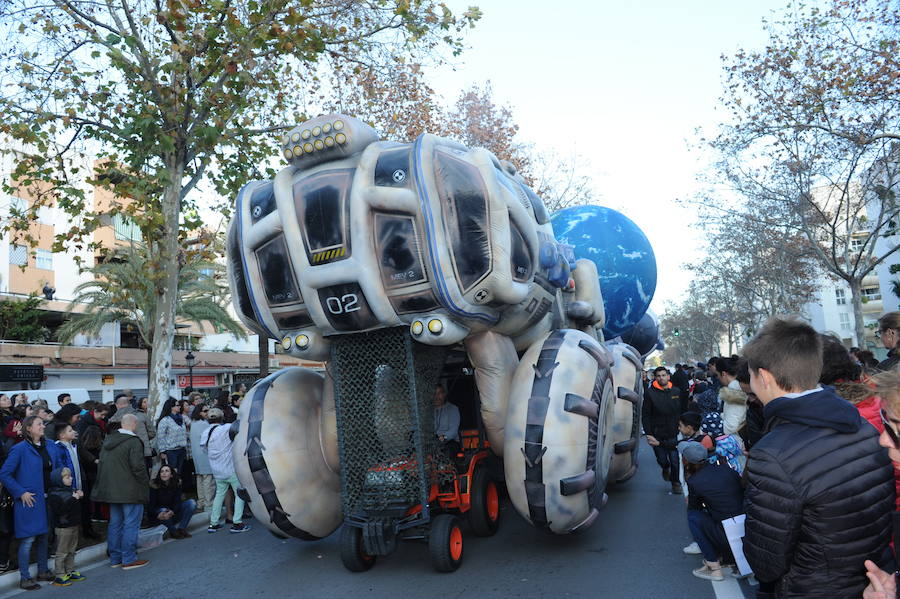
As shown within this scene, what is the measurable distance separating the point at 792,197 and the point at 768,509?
65.4ft

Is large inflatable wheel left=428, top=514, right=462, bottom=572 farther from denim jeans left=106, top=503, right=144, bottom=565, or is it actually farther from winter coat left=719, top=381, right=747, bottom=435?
denim jeans left=106, top=503, right=144, bottom=565

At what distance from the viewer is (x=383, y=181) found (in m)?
5.46

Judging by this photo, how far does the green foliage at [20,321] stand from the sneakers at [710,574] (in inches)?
1157

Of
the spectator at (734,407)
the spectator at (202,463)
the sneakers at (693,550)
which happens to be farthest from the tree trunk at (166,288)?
the spectator at (734,407)

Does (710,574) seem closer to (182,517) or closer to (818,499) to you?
(818,499)

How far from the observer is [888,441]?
7.85ft

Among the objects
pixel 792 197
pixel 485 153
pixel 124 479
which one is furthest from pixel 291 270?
pixel 792 197

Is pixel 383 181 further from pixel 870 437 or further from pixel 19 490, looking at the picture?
pixel 19 490

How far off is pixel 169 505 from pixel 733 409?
6423 millimetres

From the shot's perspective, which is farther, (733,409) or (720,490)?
(733,409)

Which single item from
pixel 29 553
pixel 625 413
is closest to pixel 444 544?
pixel 625 413

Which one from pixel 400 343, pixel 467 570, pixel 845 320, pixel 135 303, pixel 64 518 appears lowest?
pixel 467 570

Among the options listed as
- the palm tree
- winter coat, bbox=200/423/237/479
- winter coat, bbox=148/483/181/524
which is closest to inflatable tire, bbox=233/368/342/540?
winter coat, bbox=200/423/237/479

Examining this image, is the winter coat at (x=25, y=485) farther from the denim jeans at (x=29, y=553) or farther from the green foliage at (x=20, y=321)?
the green foliage at (x=20, y=321)
